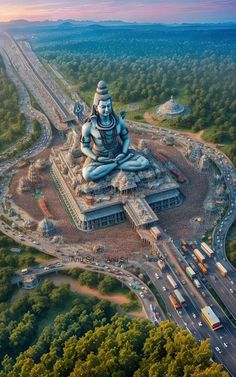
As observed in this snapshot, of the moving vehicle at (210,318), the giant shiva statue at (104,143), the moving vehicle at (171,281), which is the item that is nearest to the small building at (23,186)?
the giant shiva statue at (104,143)

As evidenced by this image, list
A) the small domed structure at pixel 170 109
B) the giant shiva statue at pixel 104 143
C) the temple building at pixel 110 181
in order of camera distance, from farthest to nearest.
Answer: the small domed structure at pixel 170 109 < the giant shiva statue at pixel 104 143 < the temple building at pixel 110 181

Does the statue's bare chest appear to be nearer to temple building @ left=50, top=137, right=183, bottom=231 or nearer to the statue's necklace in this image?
the statue's necklace

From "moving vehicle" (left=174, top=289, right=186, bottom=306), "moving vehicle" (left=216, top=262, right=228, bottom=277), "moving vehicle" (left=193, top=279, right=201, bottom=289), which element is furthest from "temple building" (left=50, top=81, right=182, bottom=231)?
"moving vehicle" (left=174, top=289, right=186, bottom=306)

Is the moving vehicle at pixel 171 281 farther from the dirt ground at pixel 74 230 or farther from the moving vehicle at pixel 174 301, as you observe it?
the dirt ground at pixel 74 230

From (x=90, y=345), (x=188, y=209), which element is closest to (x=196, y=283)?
(x=90, y=345)

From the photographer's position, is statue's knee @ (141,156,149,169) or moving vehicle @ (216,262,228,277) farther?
statue's knee @ (141,156,149,169)

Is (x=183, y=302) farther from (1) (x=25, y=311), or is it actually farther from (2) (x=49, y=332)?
(1) (x=25, y=311)
